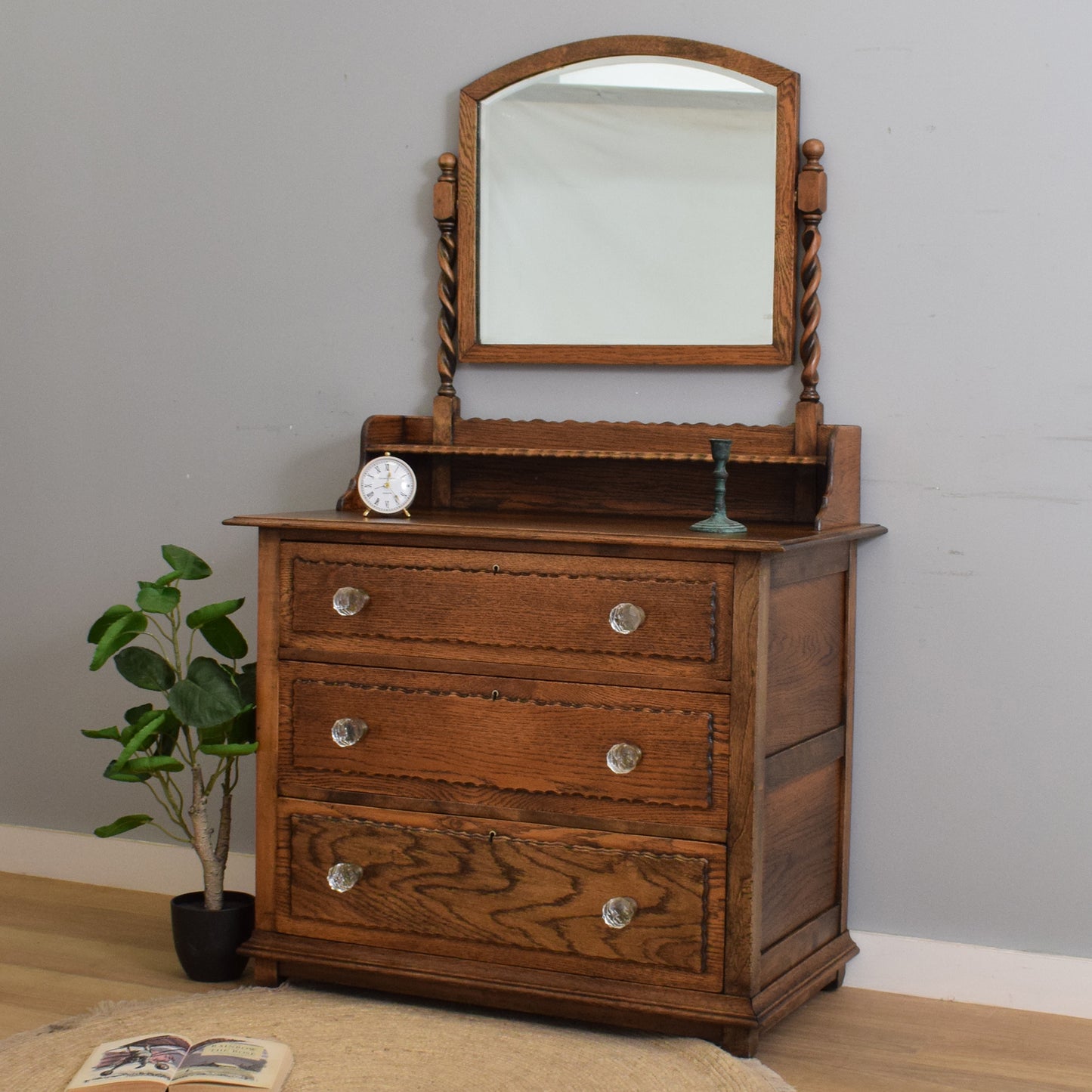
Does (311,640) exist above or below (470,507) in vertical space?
below

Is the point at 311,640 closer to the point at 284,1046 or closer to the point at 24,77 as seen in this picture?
the point at 284,1046

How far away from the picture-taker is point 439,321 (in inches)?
114

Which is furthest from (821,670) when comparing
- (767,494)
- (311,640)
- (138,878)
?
(138,878)

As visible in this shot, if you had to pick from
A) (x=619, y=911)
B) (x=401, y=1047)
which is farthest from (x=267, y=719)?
(x=619, y=911)

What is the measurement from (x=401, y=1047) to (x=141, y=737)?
715 mm

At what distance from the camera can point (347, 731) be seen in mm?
2496

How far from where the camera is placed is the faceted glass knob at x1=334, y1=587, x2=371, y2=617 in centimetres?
249

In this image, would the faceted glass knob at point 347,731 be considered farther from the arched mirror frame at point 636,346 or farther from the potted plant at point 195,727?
the arched mirror frame at point 636,346

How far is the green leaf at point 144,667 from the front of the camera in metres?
2.66

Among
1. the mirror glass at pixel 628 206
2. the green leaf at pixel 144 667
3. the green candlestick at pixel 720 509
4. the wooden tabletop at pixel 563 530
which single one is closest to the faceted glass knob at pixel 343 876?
the green leaf at pixel 144 667

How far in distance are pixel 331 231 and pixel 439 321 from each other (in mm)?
349

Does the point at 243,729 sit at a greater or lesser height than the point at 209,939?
greater

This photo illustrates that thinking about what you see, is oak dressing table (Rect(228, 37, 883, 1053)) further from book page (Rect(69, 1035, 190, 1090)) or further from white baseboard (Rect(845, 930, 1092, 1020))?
book page (Rect(69, 1035, 190, 1090))

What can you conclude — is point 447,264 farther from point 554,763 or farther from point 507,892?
point 507,892
